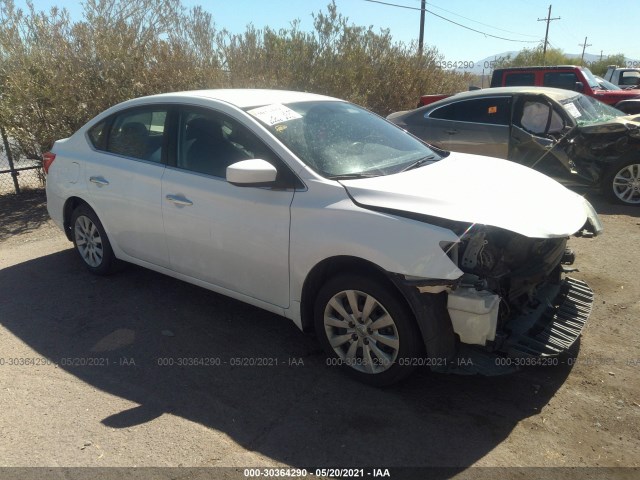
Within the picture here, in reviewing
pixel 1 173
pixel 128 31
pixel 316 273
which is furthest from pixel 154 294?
pixel 128 31

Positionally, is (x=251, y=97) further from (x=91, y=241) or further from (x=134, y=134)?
(x=91, y=241)

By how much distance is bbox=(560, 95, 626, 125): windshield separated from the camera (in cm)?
770

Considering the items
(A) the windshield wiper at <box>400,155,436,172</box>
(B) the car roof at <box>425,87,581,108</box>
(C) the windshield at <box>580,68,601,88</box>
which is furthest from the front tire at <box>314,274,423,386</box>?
(C) the windshield at <box>580,68,601,88</box>

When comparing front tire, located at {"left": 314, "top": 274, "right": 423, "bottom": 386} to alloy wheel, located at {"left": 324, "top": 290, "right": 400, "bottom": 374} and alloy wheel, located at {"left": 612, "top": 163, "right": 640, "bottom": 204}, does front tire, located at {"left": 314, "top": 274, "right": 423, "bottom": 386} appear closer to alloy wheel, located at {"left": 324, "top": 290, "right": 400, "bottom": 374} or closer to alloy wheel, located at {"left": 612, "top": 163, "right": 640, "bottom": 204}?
alloy wheel, located at {"left": 324, "top": 290, "right": 400, "bottom": 374}

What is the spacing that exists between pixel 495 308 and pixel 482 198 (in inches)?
27.7

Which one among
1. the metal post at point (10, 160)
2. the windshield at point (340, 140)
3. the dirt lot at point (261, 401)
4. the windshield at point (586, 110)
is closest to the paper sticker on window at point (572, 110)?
the windshield at point (586, 110)

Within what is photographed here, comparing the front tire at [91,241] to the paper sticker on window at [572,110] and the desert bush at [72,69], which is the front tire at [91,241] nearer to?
the desert bush at [72,69]

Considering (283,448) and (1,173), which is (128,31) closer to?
(1,173)

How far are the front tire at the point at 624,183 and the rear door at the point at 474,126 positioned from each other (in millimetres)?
1447

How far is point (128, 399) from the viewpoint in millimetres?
3318

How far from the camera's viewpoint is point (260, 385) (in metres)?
3.44

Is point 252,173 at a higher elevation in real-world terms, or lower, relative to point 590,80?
lower

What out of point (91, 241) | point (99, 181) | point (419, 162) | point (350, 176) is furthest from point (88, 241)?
point (419, 162)

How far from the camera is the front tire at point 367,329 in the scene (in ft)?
10.1
